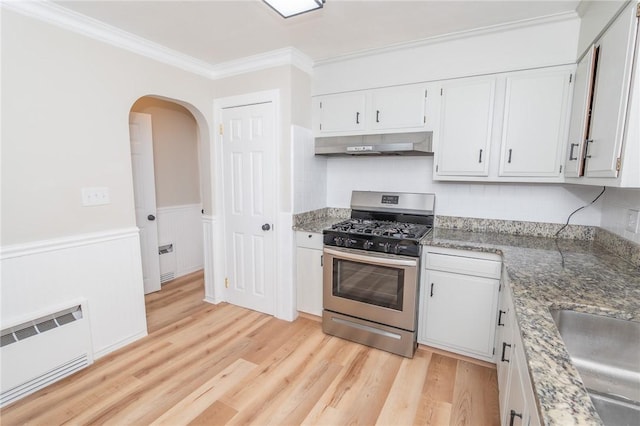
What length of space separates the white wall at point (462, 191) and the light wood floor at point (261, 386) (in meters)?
1.25

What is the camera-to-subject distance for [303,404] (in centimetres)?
186

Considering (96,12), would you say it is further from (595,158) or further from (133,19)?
(595,158)

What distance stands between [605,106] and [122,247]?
3.28 metres

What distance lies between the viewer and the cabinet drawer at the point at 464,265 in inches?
81.0

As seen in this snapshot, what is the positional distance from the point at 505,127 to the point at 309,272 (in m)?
2.00

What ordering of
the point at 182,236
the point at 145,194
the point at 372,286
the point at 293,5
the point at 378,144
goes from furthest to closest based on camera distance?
the point at 182,236 < the point at 145,194 < the point at 378,144 < the point at 372,286 < the point at 293,5

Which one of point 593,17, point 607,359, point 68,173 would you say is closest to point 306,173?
point 68,173

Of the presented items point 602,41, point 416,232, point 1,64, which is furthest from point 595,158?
point 1,64

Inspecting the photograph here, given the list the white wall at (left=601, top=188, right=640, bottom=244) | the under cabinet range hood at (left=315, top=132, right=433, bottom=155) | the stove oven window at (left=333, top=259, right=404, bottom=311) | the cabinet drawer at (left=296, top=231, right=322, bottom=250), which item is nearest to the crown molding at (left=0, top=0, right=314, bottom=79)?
the under cabinet range hood at (left=315, top=132, right=433, bottom=155)

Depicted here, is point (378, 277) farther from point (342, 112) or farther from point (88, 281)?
point (88, 281)

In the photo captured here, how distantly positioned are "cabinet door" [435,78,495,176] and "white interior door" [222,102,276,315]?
149cm

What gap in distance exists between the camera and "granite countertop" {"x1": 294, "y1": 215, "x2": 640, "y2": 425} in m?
0.71

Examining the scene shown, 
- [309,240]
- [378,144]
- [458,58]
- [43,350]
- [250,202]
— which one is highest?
[458,58]

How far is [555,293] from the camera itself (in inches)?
50.5
